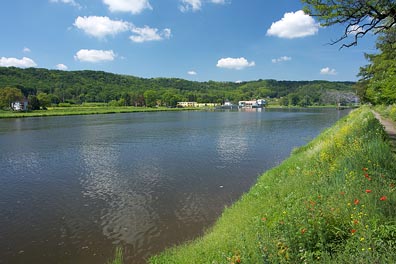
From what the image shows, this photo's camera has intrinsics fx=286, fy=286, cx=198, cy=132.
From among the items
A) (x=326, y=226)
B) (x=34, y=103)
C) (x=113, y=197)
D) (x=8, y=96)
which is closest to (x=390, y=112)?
(x=113, y=197)

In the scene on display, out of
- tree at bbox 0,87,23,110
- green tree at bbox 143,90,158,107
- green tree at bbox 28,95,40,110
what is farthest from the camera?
green tree at bbox 143,90,158,107

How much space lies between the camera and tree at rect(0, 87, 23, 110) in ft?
376

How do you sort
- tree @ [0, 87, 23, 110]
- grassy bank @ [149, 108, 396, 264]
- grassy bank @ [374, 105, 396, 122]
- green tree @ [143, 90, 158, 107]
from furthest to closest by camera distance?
green tree @ [143, 90, 158, 107]
tree @ [0, 87, 23, 110]
grassy bank @ [374, 105, 396, 122]
grassy bank @ [149, 108, 396, 264]

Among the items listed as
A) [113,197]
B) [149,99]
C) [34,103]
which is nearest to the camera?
[113,197]

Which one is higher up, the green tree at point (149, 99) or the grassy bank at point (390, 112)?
the green tree at point (149, 99)

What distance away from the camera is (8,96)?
115m

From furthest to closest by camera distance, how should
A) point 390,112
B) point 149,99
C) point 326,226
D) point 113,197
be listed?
point 149,99, point 390,112, point 113,197, point 326,226

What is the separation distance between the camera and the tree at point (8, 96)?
115 meters

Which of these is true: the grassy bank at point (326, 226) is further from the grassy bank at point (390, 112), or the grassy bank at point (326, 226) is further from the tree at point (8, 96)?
the tree at point (8, 96)

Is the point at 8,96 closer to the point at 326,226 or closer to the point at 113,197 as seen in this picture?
the point at 113,197

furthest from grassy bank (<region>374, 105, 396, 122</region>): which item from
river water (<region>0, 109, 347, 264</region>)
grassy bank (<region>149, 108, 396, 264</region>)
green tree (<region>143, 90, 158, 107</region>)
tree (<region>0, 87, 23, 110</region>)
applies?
green tree (<region>143, 90, 158, 107</region>)

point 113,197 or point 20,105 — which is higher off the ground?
point 20,105

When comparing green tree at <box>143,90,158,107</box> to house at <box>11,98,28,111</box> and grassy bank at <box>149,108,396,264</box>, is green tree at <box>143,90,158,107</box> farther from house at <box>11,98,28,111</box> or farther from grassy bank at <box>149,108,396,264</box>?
grassy bank at <box>149,108,396,264</box>

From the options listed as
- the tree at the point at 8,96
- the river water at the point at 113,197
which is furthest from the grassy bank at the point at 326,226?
the tree at the point at 8,96
